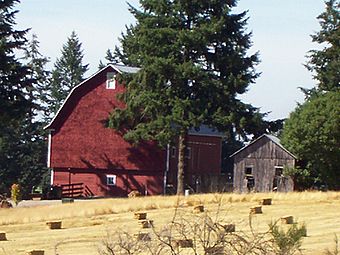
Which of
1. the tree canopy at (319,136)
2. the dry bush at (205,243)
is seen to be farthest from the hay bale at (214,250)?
the tree canopy at (319,136)

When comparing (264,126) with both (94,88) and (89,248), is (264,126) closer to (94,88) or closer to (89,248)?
(94,88)

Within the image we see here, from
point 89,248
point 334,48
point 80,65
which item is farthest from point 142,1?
point 80,65

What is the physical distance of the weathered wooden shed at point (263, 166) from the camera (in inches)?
1950

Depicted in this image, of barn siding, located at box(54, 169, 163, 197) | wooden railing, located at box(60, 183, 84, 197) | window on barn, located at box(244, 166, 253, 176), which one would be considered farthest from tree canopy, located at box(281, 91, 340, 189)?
wooden railing, located at box(60, 183, 84, 197)

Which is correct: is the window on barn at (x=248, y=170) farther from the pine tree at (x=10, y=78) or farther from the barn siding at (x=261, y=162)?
the pine tree at (x=10, y=78)

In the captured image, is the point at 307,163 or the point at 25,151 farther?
the point at 25,151

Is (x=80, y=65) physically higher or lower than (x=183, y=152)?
higher

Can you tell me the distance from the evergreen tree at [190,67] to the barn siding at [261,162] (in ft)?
15.7

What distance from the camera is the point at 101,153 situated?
5738 centimetres

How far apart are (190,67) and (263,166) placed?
11086mm

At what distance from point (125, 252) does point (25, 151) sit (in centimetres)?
7276

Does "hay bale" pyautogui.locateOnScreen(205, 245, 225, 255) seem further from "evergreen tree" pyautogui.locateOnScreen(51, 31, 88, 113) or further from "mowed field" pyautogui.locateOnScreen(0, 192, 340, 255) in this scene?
"evergreen tree" pyautogui.locateOnScreen(51, 31, 88, 113)

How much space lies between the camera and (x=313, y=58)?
60.1 m

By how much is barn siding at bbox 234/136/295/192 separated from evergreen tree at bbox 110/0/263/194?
15.7 feet
